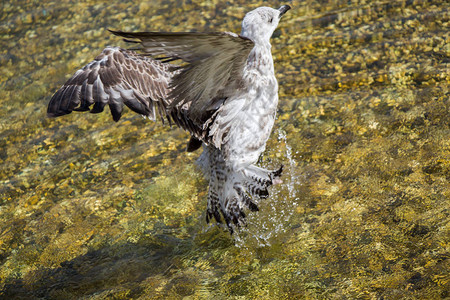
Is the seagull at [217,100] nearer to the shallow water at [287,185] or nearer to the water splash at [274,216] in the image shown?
the water splash at [274,216]

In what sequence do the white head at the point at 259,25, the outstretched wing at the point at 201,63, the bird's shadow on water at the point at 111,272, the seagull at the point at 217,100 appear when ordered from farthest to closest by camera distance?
the bird's shadow on water at the point at 111,272
the white head at the point at 259,25
the seagull at the point at 217,100
the outstretched wing at the point at 201,63

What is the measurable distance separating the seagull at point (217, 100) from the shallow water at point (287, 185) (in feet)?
1.57

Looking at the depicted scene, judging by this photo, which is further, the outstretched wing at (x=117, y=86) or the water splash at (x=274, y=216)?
the water splash at (x=274, y=216)

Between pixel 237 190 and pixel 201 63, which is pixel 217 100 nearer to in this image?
pixel 201 63

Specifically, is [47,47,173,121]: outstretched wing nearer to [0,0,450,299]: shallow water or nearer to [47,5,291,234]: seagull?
A: [47,5,291,234]: seagull

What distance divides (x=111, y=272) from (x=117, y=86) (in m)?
1.47

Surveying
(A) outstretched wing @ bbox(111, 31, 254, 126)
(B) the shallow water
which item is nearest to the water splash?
(B) the shallow water

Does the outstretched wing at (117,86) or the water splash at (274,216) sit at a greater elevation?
the outstretched wing at (117,86)

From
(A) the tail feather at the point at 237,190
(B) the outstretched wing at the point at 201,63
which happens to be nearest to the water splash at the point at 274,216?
(A) the tail feather at the point at 237,190

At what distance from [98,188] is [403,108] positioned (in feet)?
10.1

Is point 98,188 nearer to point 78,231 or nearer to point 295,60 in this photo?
point 78,231

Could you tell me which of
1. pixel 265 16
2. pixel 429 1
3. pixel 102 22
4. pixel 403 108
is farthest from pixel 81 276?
pixel 429 1

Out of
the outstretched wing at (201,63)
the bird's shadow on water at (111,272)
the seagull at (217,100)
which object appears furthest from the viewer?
the bird's shadow on water at (111,272)

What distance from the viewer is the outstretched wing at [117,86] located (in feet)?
11.6
